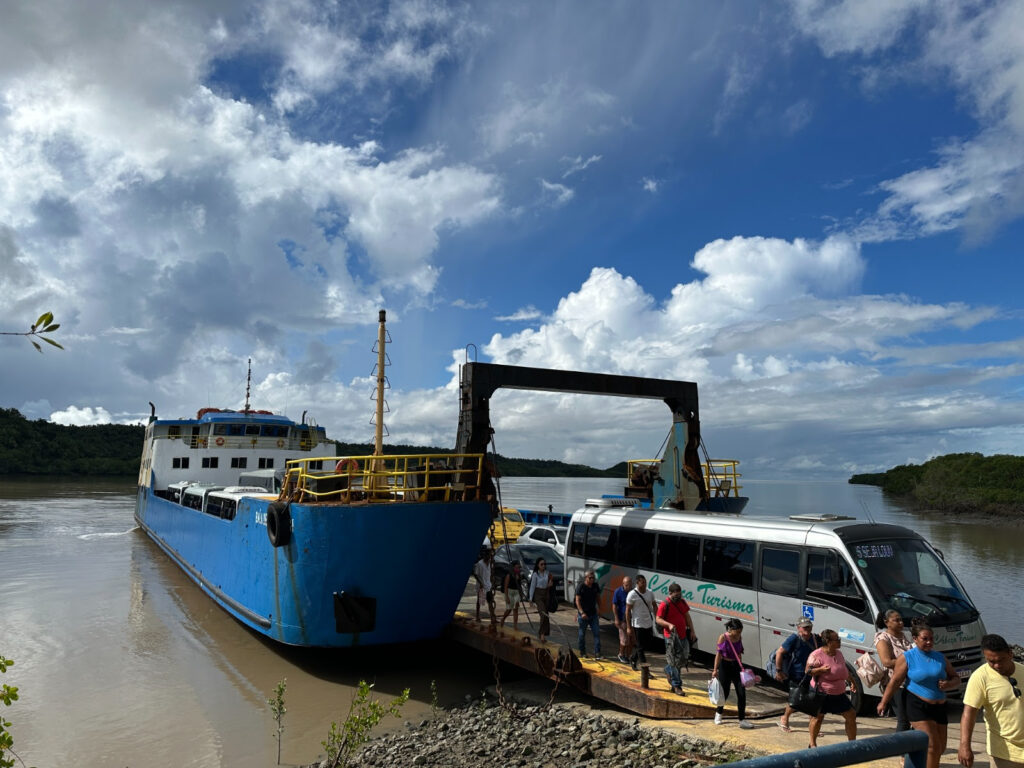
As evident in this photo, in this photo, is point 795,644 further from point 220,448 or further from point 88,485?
point 88,485

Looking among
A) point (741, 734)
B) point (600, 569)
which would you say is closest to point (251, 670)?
point (600, 569)

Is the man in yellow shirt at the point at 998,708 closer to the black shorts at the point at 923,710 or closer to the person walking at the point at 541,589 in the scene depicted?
the black shorts at the point at 923,710

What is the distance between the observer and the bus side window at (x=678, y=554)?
35.9 ft

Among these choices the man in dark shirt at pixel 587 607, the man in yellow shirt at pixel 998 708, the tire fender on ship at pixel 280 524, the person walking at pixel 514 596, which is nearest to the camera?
the man in yellow shirt at pixel 998 708

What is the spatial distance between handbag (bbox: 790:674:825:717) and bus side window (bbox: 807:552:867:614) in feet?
6.08

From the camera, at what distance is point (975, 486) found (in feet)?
205

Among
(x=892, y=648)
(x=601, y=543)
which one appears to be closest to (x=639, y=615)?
(x=601, y=543)

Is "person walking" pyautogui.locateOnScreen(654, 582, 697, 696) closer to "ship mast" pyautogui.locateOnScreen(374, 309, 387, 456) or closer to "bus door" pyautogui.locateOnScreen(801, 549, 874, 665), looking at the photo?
"bus door" pyautogui.locateOnScreen(801, 549, 874, 665)

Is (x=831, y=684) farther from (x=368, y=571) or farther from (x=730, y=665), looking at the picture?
(x=368, y=571)

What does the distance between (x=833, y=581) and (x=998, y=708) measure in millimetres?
4126

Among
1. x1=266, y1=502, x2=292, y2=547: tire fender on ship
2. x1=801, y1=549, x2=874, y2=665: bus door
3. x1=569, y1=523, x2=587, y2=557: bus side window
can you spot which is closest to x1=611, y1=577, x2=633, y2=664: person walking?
x1=801, y1=549, x2=874, y2=665: bus door

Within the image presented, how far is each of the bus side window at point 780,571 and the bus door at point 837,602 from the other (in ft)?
0.62

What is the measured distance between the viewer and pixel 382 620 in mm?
12070

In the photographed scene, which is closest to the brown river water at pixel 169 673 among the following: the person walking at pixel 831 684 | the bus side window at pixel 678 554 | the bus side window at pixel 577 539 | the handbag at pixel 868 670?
the bus side window at pixel 577 539
